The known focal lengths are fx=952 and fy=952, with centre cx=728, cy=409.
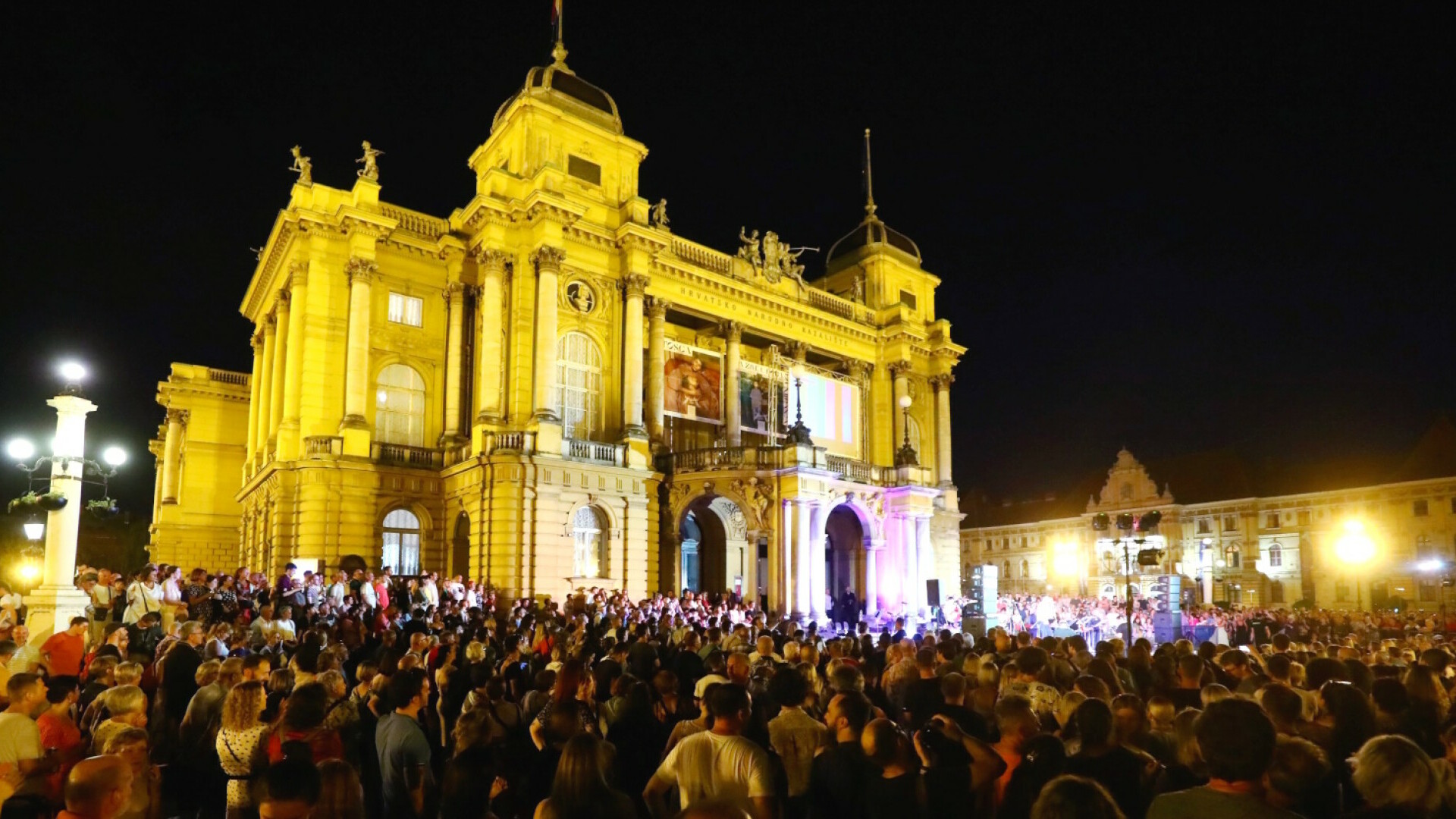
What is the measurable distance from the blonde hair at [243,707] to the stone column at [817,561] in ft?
88.6

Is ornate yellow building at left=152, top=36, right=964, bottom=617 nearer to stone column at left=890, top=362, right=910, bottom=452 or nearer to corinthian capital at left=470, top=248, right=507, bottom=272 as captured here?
corinthian capital at left=470, top=248, right=507, bottom=272

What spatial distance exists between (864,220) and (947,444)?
12.0 meters

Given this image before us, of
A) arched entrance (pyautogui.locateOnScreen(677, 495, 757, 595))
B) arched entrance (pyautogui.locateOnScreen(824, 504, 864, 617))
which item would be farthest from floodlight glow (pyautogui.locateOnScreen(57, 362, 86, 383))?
arched entrance (pyautogui.locateOnScreen(824, 504, 864, 617))

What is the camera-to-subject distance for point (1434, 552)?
186 ft

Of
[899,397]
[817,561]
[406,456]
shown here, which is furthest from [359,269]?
[899,397]

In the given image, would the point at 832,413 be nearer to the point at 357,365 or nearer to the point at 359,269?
the point at 357,365

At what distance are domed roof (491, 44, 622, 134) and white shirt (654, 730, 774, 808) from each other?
30.9 m

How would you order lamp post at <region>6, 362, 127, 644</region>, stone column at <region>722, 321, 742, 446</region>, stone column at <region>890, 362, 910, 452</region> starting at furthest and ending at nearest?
stone column at <region>890, 362, 910, 452</region> < stone column at <region>722, 321, 742, 446</region> < lamp post at <region>6, 362, 127, 644</region>

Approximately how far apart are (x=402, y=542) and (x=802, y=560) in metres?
13.2

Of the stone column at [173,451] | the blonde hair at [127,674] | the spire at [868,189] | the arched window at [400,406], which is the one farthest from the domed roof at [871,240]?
the blonde hair at [127,674]

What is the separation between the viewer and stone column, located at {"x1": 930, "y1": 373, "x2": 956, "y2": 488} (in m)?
47.2

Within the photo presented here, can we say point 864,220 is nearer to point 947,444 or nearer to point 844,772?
point 947,444

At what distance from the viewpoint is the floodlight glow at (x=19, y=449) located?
15.7m

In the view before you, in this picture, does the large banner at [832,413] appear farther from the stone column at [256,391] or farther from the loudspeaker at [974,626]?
the stone column at [256,391]
